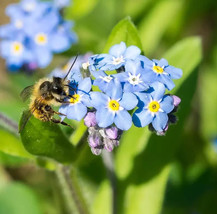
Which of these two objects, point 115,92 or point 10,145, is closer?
point 115,92

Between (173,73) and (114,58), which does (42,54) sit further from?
(173,73)

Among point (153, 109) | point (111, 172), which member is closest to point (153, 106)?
point (153, 109)

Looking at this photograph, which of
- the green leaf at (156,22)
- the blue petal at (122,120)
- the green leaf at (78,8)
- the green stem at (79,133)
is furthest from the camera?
the green leaf at (78,8)

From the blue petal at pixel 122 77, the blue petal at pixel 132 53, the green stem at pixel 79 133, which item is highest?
the blue petal at pixel 132 53

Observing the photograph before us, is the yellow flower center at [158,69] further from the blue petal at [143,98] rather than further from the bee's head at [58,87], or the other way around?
the bee's head at [58,87]

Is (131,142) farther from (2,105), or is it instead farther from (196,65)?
(2,105)

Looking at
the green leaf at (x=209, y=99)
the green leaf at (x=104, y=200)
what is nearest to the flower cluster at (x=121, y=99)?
the green leaf at (x=104, y=200)

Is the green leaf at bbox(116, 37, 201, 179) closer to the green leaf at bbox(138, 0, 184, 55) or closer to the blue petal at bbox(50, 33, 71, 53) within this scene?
the blue petal at bbox(50, 33, 71, 53)
